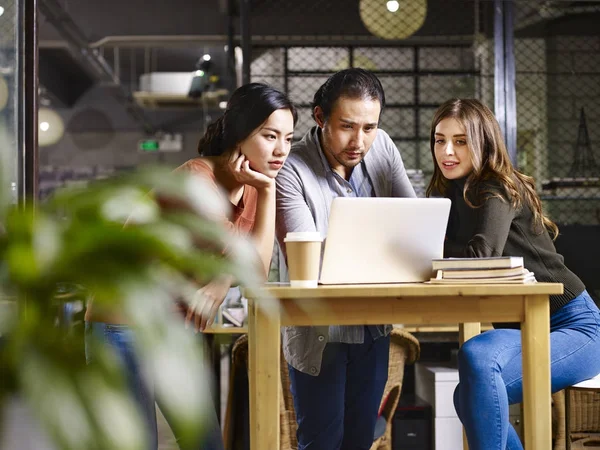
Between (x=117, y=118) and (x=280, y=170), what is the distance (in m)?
13.1

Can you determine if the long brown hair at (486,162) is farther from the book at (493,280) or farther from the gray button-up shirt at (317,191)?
the book at (493,280)

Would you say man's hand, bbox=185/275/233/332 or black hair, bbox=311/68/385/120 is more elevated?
black hair, bbox=311/68/385/120

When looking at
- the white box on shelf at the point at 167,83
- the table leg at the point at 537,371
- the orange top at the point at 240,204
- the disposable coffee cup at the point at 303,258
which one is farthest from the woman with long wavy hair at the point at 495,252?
the white box on shelf at the point at 167,83

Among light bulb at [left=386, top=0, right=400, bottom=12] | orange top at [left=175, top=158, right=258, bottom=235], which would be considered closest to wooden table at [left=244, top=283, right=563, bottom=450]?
orange top at [left=175, top=158, right=258, bottom=235]

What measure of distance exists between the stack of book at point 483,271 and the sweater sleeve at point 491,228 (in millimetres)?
200

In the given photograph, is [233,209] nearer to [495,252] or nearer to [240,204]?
[240,204]

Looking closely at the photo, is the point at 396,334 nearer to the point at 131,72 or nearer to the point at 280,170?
the point at 280,170

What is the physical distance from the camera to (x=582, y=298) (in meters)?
2.31

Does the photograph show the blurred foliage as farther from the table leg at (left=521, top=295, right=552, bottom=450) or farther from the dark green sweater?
the dark green sweater

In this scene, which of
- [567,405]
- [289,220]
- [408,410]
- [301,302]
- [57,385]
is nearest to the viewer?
[57,385]

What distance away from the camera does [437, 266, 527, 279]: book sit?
197cm

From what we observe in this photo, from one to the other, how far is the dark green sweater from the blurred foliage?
1.67m

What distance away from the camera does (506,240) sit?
91.3 inches

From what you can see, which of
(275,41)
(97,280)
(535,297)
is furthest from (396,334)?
(275,41)
